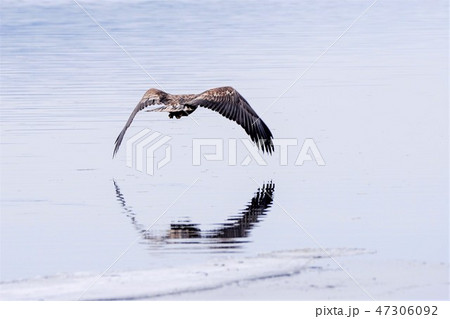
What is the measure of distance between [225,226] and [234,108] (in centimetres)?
303

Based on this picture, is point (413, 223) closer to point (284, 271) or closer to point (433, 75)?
point (284, 271)

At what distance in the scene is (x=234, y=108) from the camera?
15172mm

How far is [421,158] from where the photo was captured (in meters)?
15.2

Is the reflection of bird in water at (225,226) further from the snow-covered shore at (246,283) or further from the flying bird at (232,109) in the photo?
the flying bird at (232,109)

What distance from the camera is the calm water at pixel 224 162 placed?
472 inches

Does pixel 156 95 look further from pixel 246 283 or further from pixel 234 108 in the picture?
pixel 246 283

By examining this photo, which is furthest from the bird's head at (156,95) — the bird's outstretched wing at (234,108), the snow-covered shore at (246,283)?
the snow-covered shore at (246,283)

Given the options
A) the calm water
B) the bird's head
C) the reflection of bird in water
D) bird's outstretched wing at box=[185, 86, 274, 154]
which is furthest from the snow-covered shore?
the bird's head

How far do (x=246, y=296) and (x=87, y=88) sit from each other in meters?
12.1

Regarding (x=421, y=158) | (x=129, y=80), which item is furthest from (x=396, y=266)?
(x=129, y=80)

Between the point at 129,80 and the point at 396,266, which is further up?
the point at 129,80

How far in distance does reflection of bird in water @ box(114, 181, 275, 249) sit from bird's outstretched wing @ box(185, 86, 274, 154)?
5.57 ft

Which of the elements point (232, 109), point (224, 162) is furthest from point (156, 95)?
point (224, 162)
